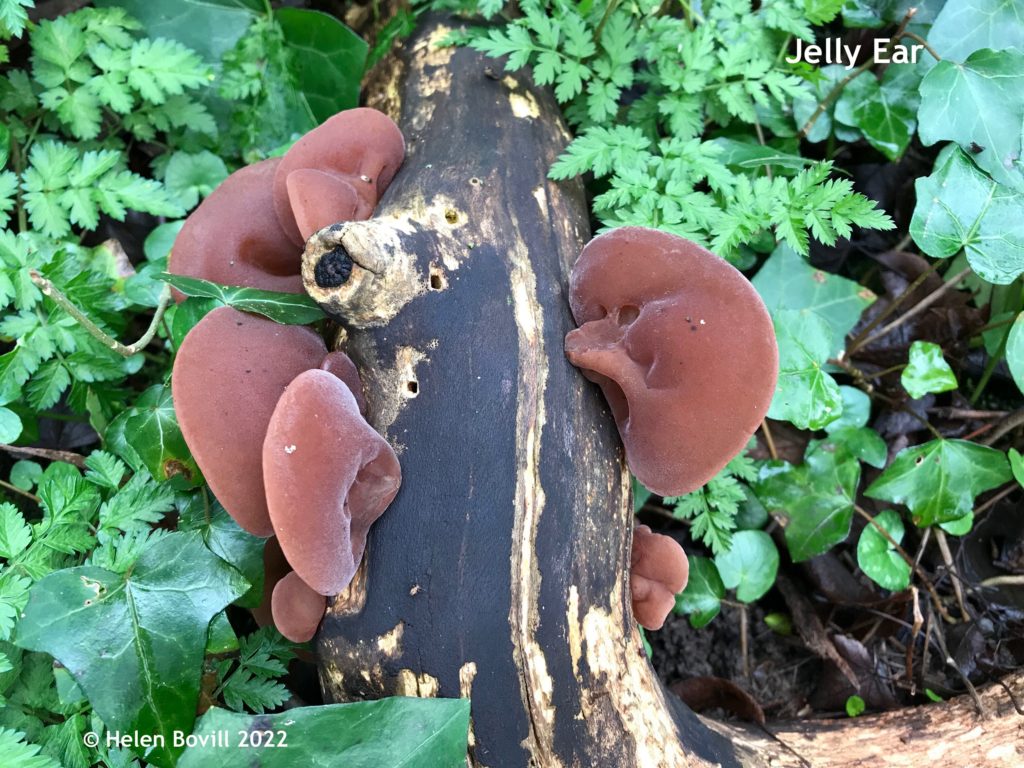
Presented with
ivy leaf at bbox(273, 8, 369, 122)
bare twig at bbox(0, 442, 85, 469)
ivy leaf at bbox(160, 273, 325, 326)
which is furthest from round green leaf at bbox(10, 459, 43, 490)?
ivy leaf at bbox(273, 8, 369, 122)

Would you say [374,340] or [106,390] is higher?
[374,340]

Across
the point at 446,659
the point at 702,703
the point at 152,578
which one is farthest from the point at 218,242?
the point at 702,703

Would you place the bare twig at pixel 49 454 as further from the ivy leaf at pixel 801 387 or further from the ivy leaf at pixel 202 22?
the ivy leaf at pixel 801 387

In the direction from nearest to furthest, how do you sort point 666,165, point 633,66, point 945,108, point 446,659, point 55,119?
point 446,659
point 666,165
point 945,108
point 55,119
point 633,66

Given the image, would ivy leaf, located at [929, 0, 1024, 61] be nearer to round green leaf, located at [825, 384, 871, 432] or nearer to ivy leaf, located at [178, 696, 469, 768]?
round green leaf, located at [825, 384, 871, 432]

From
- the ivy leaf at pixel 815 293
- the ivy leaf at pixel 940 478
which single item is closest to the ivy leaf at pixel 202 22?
→ the ivy leaf at pixel 815 293

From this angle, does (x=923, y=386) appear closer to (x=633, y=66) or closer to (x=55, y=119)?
(x=633, y=66)
